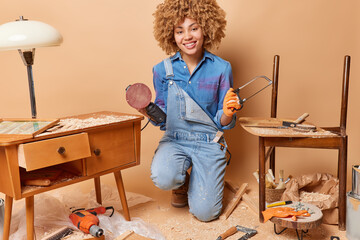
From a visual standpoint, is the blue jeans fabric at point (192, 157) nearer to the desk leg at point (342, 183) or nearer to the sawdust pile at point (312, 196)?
the sawdust pile at point (312, 196)

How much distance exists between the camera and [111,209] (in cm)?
246

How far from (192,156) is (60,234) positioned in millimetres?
897

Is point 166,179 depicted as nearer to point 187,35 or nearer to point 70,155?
point 70,155

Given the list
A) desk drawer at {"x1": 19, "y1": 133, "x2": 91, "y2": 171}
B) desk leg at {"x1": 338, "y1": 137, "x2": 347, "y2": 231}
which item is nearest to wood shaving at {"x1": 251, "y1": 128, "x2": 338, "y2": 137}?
desk leg at {"x1": 338, "y1": 137, "x2": 347, "y2": 231}

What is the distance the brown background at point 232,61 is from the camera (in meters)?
2.75

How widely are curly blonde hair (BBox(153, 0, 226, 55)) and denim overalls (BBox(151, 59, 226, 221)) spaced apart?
0.25m

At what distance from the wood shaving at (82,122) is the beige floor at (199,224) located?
685 millimetres

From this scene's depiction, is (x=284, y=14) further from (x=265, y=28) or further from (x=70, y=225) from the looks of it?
(x=70, y=225)

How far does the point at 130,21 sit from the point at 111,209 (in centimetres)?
139

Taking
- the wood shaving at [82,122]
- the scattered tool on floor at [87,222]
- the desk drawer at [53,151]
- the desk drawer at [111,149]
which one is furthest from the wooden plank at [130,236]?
the wood shaving at [82,122]

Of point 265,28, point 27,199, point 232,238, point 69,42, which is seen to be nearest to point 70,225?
point 27,199

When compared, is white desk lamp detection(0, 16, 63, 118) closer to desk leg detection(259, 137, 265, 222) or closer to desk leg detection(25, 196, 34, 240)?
desk leg detection(25, 196, 34, 240)

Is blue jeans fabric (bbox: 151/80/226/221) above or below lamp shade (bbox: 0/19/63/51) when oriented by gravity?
below

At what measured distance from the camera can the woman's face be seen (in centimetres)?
238
